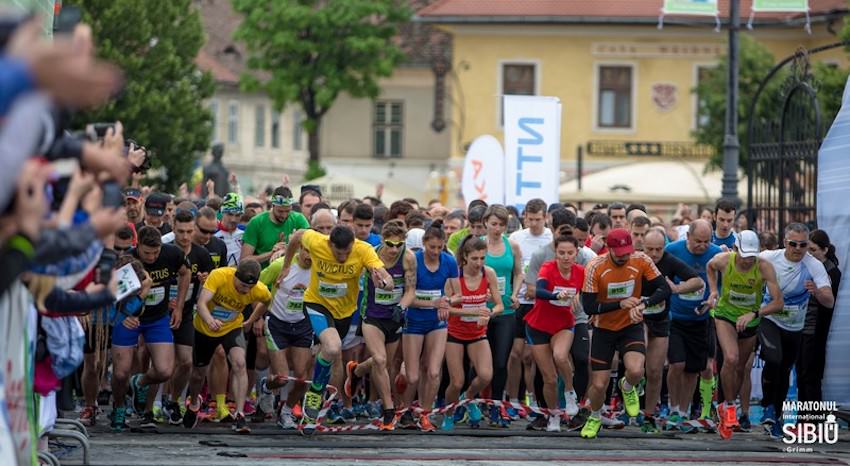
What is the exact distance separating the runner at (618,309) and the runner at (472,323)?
89 centimetres

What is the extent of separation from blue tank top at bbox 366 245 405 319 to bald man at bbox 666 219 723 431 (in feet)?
8.26

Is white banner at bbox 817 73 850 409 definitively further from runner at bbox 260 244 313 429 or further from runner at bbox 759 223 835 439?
runner at bbox 260 244 313 429

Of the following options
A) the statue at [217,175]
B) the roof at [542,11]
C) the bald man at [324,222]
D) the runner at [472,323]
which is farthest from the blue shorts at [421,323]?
the roof at [542,11]

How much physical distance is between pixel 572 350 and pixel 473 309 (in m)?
1.17

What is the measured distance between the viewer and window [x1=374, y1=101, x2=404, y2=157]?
6281 centimetres

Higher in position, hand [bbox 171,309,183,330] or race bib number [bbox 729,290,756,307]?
race bib number [bbox 729,290,756,307]

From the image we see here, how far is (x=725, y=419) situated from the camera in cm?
1616

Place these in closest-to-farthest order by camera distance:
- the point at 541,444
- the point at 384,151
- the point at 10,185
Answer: the point at 10,185, the point at 541,444, the point at 384,151

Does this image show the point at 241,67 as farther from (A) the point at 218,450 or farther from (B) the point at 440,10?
(A) the point at 218,450

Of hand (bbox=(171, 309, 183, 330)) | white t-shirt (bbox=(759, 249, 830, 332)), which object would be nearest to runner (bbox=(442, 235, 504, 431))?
hand (bbox=(171, 309, 183, 330))

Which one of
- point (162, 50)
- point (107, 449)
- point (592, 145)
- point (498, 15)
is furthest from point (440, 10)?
point (107, 449)

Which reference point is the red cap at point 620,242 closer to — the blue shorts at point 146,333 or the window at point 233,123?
the blue shorts at point 146,333

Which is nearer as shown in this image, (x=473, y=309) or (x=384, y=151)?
(x=473, y=309)

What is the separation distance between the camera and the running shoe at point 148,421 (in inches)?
612
